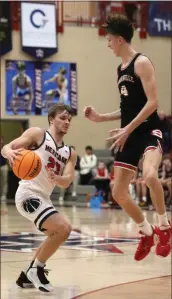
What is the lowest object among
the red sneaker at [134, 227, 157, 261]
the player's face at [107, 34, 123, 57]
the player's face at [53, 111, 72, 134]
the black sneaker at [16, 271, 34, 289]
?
the black sneaker at [16, 271, 34, 289]

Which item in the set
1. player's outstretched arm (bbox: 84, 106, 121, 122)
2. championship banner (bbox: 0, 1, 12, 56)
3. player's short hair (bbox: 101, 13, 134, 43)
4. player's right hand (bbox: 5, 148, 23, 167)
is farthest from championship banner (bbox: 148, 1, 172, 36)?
player's right hand (bbox: 5, 148, 23, 167)

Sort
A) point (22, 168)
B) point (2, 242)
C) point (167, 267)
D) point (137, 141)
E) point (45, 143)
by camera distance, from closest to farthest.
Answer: point (22, 168)
point (137, 141)
point (45, 143)
point (167, 267)
point (2, 242)

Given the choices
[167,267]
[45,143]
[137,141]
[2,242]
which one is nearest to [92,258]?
[167,267]

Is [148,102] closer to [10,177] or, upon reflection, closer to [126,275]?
[126,275]

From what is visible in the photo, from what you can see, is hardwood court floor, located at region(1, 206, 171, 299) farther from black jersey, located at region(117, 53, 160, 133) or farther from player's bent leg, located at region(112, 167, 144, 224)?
black jersey, located at region(117, 53, 160, 133)

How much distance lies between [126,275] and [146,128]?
11.8ft

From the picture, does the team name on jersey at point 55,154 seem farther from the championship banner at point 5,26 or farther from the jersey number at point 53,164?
the championship banner at point 5,26

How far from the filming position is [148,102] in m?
7.03

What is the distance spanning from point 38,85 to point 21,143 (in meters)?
21.4

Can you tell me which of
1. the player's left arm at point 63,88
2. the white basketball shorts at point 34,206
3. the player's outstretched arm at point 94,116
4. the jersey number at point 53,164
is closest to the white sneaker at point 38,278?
the white basketball shorts at point 34,206

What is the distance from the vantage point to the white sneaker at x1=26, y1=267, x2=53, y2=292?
30.3 feet

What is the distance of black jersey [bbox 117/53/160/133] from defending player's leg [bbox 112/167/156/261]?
527mm

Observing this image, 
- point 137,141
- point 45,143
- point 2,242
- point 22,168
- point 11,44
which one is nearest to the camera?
point 22,168

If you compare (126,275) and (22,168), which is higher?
(22,168)
